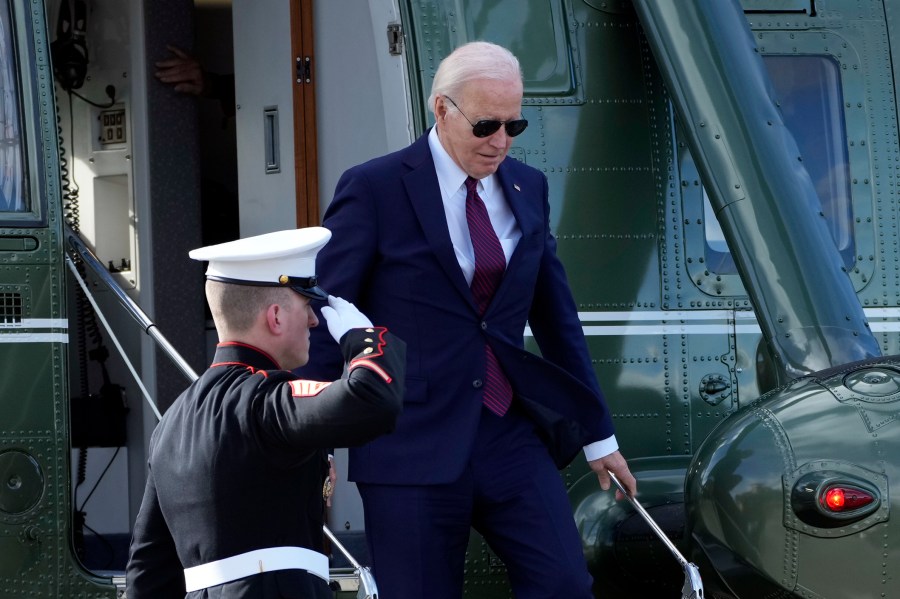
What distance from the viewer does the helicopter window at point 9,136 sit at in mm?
4340

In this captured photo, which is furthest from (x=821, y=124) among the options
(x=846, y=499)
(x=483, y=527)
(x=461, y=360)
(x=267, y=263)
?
(x=267, y=263)

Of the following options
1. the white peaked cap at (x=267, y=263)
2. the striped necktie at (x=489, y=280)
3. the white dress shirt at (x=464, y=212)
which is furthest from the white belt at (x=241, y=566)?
the white dress shirt at (x=464, y=212)

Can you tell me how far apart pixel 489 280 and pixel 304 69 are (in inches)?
82.6

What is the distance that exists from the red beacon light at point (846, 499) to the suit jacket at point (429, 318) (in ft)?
2.00

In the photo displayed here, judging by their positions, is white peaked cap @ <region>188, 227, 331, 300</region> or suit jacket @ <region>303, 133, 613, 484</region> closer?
white peaked cap @ <region>188, 227, 331, 300</region>

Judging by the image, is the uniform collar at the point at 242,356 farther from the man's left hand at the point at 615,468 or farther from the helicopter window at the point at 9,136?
the helicopter window at the point at 9,136

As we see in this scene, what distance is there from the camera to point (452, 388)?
3.26 meters

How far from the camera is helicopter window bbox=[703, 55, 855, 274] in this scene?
15.8ft

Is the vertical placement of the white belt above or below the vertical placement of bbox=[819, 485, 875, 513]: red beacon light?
above

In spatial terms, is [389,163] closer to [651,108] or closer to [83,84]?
[651,108]

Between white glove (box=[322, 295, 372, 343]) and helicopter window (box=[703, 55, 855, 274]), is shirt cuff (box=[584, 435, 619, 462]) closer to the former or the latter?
white glove (box=[322, 295, 372, 343])

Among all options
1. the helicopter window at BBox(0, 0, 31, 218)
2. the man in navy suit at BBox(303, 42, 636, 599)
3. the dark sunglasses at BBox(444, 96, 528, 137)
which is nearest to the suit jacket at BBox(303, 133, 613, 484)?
the man in navy suit at BBox(303, 42, 636, 599)

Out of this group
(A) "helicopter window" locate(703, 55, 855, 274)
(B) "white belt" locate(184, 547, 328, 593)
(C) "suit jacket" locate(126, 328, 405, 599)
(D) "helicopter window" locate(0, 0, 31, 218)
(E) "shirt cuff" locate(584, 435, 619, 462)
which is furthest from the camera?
(A) "helicopter window" locate(703, 55, 855, 274)

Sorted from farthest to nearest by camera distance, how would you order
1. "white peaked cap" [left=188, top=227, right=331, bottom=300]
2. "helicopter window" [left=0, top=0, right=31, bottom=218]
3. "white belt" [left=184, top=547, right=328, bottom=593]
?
"helicopter window" [left=0, top=0, right=31, bottom=218] → "white peaked cap" [left=188, top=227, right=331, bottom=300] → "white belt" [left=184, top=547, right=328, bottom=593]
